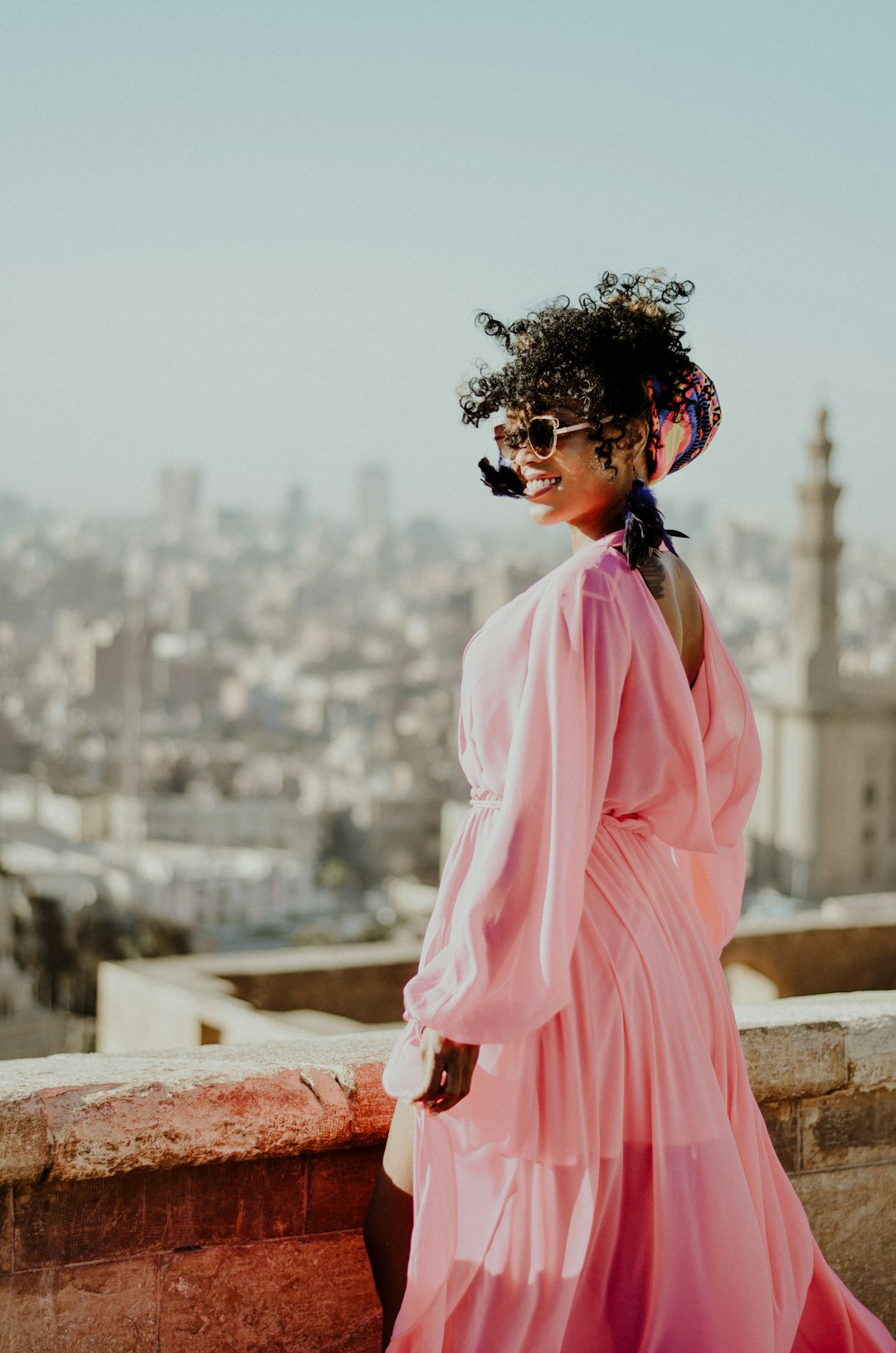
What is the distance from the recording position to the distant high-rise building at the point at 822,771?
134ft

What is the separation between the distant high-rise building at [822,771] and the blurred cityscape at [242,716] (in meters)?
0.74

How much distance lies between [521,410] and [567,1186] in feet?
2.68

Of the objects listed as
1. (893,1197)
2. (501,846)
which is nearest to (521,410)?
(501,846)

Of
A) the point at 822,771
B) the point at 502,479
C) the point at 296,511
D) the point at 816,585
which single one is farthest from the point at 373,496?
the point at 502,479

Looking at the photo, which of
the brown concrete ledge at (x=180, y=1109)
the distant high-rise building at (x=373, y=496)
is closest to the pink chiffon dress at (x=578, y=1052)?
the brown concrete ledge at (x=180, y=1109)

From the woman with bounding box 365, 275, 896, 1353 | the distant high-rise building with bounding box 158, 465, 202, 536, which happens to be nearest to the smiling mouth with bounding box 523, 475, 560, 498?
the woman with bounding box 365, 275, 896, 1353

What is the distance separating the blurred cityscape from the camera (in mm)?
40969

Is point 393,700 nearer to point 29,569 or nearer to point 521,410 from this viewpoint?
point 29,569

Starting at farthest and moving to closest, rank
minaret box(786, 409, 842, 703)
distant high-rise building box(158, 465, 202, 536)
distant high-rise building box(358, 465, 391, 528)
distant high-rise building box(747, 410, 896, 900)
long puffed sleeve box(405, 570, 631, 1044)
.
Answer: distant high-rise building box(358, 465, 391, 528), distant high-rise building box(158, 465, 202, 536), distant high-rise building box(747, 410, 896, 900), minaret box(786, 409, 842, 703), long puffed sleeve box(405, 570, 631, 1044)

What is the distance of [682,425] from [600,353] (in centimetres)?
14

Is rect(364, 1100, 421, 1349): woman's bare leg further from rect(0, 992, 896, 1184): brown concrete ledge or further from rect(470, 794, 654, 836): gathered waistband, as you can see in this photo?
rect(470, 794, 654, 836): gathered waistband

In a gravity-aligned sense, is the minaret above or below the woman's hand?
above

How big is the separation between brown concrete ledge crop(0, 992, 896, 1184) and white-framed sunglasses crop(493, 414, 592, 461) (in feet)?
2.50

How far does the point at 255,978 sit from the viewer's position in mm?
7082
